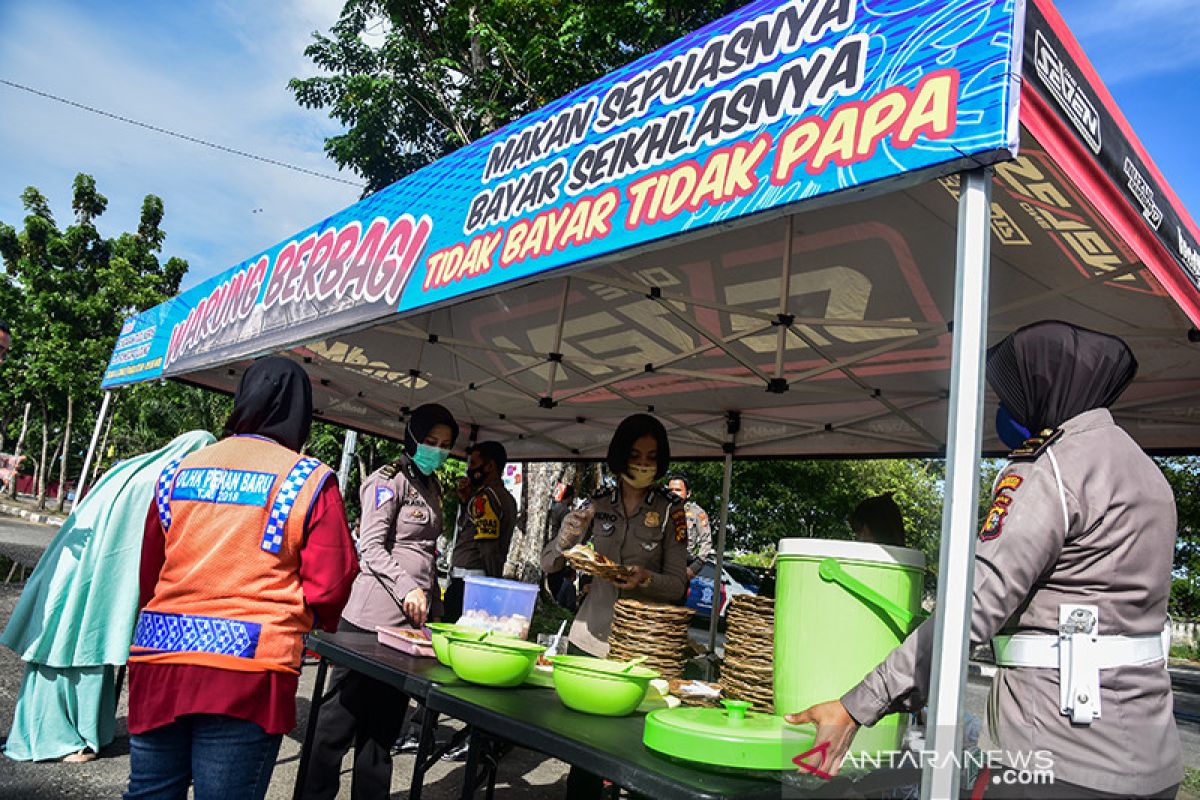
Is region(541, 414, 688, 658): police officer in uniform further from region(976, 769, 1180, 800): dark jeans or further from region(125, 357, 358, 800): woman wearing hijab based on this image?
region(976, 769, 1180, 800): dark jeans

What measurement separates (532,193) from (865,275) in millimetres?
1511

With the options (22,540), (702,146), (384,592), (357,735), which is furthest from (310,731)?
(22,540)

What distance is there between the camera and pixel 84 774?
12.2 feet

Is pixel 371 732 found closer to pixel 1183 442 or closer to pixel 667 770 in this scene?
pixel 667 770

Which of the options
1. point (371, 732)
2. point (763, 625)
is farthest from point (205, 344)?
point (763, 625)

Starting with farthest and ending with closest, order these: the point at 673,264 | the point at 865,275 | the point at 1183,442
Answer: the point at 1183,442, the point at 673,264, the point at 865,275

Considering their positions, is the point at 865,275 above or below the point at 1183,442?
above

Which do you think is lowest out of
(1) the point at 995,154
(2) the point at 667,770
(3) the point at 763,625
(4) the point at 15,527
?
(4) the point at 15,527

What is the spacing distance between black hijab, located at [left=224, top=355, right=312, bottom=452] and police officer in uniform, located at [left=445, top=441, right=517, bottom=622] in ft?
11.0

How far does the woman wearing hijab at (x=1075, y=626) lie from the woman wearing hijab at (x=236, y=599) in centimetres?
131

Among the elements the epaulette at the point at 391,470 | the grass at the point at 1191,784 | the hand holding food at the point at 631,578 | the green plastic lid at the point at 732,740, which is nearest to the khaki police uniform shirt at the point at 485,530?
the epaulette at the point at 391,470

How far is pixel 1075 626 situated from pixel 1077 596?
0.18 ft

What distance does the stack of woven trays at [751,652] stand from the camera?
2.01 m

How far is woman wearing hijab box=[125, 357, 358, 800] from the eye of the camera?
1.94m
